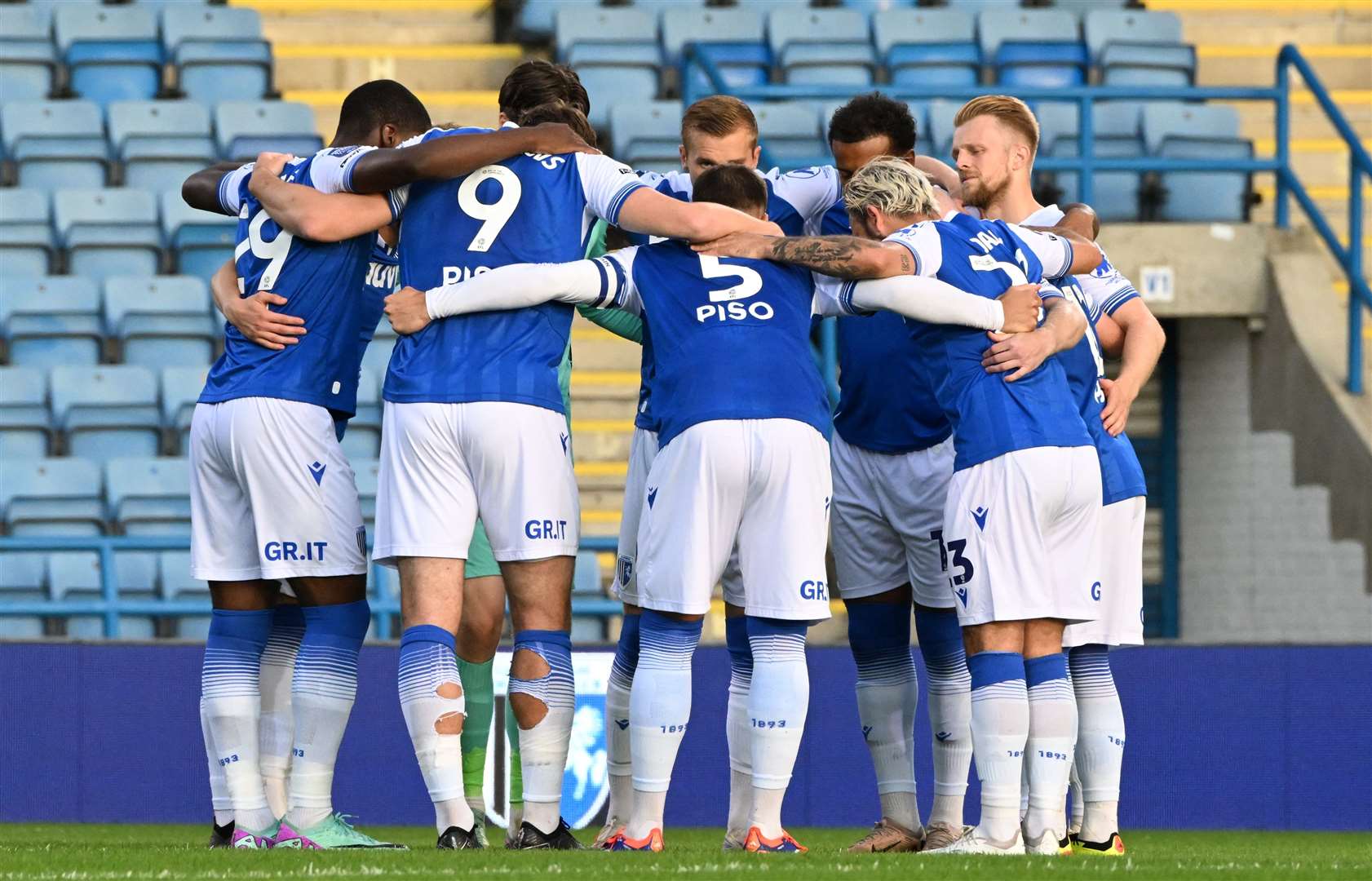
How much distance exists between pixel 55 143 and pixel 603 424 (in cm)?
422

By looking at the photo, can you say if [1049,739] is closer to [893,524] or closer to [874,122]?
[893,524]

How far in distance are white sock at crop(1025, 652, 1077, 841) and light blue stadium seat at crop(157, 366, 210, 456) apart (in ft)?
22.1

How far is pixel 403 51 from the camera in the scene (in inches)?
575

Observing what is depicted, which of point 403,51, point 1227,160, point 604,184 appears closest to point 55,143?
point 403,51

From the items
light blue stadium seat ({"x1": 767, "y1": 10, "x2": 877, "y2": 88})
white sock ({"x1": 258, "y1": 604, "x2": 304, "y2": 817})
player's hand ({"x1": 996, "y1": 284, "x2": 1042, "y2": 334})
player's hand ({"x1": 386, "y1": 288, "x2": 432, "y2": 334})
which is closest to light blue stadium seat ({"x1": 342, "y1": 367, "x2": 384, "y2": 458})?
light blue stadium seat ({"x1": 767, "y1": 10, "x2": 877, "y2": 88})

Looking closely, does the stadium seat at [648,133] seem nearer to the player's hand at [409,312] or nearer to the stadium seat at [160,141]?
the stadium seat at [160,141]

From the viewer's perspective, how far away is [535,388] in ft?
19.2

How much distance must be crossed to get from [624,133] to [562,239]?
22.6 feet

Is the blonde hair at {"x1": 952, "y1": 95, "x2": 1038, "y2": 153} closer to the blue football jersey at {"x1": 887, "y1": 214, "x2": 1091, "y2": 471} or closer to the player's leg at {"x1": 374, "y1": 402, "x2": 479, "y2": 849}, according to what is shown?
the blue football jersey at {"x1": 887, "y1": 214, "x2": 1091, "y2": 471}

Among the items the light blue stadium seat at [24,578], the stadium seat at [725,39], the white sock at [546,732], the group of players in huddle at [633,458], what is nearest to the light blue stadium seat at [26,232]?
the light blue stadium seat at [24,578]

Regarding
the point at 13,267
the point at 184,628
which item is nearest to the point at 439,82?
the point at 13,267

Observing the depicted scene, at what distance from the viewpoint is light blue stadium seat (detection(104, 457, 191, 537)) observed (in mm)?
10867

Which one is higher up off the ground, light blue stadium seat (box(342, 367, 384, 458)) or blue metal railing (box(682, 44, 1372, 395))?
blue metal railing (box(682, 44, 1372, 395))

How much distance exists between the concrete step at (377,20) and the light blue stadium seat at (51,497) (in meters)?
4.93
